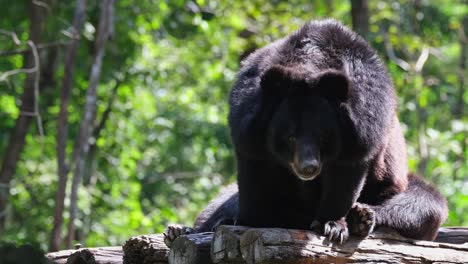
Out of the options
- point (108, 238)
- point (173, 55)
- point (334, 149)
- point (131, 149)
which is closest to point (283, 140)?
point (334, 149)

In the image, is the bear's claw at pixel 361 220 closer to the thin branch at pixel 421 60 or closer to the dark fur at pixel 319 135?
the dark fur at pixel 319 135

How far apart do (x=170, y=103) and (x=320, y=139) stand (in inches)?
407

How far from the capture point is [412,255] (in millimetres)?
4660

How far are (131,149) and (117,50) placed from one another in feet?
7.64

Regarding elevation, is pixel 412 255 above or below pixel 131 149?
below

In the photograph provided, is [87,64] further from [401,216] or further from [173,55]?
[401,216]

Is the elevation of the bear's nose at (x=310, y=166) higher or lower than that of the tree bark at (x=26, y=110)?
lower

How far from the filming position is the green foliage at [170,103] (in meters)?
10.8

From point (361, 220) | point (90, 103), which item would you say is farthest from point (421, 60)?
point (361, 220)

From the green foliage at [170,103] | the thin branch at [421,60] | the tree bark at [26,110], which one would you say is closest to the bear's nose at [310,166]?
the green foliage at [170,103]

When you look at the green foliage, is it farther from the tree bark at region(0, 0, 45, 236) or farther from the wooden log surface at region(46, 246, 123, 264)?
the wooden log surface at region(46, 246, 123, 264)

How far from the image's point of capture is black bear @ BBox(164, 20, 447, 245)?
4742mm

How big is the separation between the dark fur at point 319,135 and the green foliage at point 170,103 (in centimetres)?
443

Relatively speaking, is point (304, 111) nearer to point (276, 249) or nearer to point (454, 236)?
point (276, 249)
